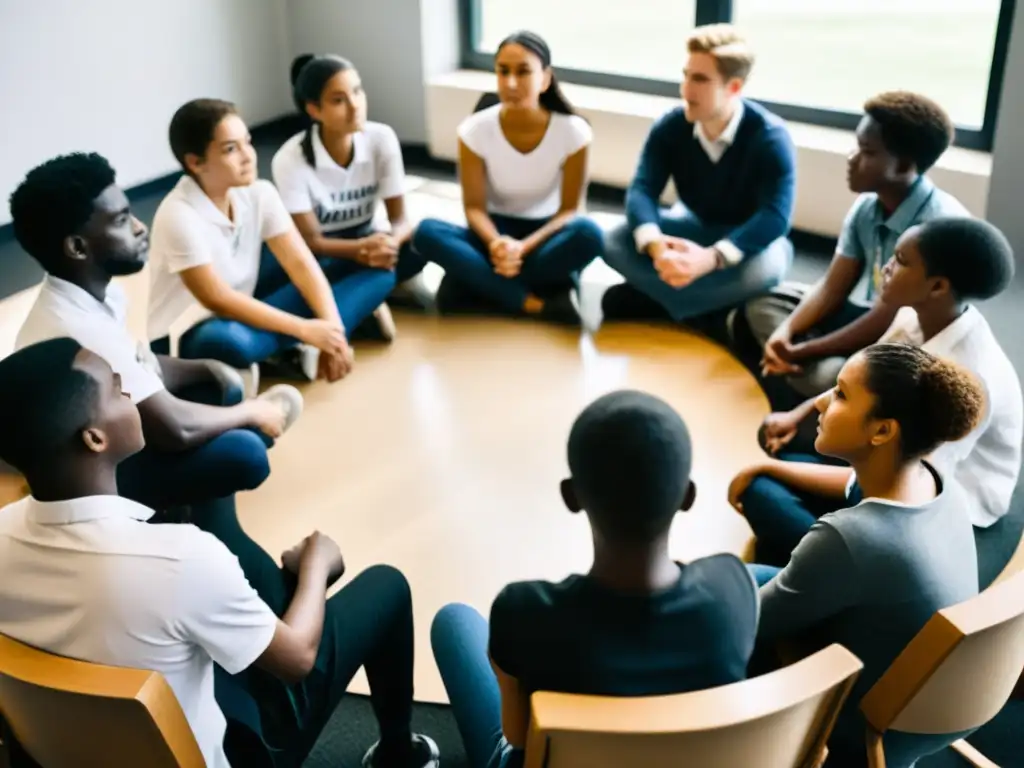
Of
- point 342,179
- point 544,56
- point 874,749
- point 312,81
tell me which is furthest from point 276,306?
point 874,749

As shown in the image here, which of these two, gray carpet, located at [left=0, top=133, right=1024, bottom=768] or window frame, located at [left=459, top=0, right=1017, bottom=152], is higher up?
window frame, located at [left=459, top=0, right=1017, bottom=152]

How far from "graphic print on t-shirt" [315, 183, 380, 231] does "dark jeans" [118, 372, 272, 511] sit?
3.57ft

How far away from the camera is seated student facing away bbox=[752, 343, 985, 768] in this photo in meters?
1.48

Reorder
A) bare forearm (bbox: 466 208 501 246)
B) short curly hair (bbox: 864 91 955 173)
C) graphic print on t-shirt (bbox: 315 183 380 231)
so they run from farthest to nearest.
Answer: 1. bare forearm (bbox: 466 208 501 246)
2. graphic print on t-shirt (bbox: 315 183 380 231)
3. short curly hair (bbox: 864 91 955 173)

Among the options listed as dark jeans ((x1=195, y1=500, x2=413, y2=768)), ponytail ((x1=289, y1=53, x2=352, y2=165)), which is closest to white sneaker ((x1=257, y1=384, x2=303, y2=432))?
ponytail ((x1=289, y1=53, x2=352, y2=165))

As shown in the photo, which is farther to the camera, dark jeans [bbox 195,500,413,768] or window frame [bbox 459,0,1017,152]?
window frame [bbox 459,0,1017,152]

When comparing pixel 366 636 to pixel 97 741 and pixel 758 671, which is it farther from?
pixel 758 671

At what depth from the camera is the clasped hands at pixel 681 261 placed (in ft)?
10.3

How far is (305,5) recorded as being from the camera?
5156 millimetres

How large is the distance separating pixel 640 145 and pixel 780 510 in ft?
8.70

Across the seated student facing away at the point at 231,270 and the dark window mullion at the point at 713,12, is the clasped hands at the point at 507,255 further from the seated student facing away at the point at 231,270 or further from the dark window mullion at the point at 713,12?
the dark window mullion at the point at 713,12

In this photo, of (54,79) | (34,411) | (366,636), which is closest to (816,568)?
(366,636)

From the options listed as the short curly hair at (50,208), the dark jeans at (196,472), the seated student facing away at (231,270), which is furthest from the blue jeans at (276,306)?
the short curly hair at (50,208)

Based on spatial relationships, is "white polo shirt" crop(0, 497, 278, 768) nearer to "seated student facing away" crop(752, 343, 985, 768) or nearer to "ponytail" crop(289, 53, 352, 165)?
"seated student facing away" crop(752, 343, 985, 768)
